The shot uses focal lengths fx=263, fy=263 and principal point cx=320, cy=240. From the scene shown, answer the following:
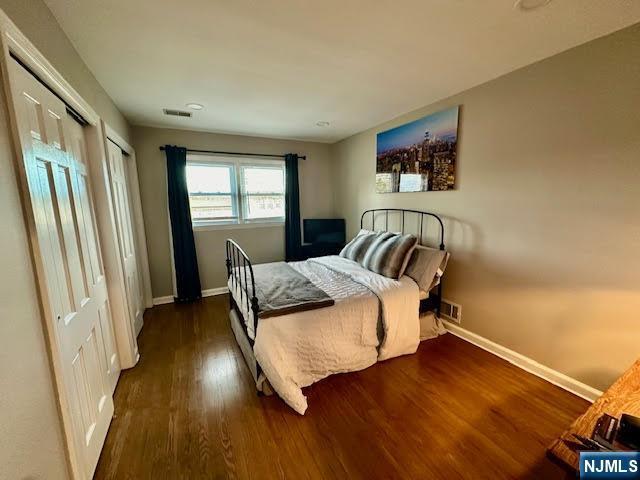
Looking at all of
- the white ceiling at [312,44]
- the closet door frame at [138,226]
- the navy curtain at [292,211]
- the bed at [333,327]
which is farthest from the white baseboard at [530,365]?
the closet door frame at [138,226]

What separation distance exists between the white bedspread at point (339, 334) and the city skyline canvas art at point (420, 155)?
118cm

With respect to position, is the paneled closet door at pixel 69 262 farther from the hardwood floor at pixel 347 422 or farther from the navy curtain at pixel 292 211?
the navy curtain at pixel 292 211

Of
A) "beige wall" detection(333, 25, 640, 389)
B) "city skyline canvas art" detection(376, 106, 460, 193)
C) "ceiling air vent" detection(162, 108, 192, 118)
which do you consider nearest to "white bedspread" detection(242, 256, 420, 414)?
"beige wall" detection(333, 25, 640, 389)

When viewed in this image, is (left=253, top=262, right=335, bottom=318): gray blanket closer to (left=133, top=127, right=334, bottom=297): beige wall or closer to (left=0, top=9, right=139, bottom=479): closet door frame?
(left=0, top=9, right=139, bottom=479): closet door frame

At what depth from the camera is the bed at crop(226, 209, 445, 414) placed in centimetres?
187

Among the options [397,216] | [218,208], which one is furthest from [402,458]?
[218,208]

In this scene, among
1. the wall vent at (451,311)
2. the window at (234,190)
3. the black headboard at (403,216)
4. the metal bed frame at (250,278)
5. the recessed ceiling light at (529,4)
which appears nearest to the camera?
the recessed ceiling light at (529,4)

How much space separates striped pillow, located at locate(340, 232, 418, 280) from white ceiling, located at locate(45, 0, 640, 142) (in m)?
1.42

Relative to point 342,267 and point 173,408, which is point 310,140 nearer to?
point 342,267

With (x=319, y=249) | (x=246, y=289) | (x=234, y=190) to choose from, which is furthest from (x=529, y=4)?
(x=234, y=190)

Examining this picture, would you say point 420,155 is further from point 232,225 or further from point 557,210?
point 232,225

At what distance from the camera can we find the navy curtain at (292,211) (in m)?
4.16

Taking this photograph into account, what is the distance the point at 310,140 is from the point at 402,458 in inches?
160

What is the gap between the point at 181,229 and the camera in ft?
11.8
